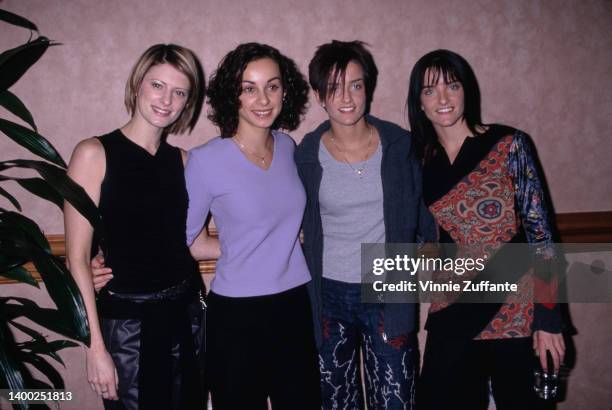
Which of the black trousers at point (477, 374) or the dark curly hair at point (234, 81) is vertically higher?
the dark curly hair at point (234, 81)

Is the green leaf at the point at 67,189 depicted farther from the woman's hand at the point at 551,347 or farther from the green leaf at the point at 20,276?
the woman's hand at the point at 551,347

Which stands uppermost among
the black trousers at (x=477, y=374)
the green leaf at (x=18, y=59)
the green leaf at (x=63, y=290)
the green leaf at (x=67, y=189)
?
the green leaf at (x=18, y=59)

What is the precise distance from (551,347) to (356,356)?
2.40ft

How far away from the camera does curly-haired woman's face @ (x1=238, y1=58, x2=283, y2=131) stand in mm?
1439

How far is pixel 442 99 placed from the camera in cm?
144

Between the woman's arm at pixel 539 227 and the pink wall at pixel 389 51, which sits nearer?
the woman's arm at pixel 539 227

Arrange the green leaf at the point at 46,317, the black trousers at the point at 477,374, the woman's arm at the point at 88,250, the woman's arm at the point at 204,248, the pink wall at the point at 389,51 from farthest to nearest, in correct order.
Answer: the pink wall at the point at 389,51 → the woman's arm at the point at 204,248 → the black trousers at the point at 477,374 → the woman's arm at the point at 88,250 → the green leaf at the point at 46,317

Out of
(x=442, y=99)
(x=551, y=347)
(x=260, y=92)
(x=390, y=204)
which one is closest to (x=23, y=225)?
(x=260, y=92)

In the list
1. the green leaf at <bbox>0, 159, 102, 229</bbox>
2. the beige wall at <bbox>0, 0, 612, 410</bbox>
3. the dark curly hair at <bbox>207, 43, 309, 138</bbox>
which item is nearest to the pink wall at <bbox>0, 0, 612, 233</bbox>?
the beige wall at <bbox>0, 0, 612, 410</bbox>

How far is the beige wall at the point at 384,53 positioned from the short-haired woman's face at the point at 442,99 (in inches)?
21.0

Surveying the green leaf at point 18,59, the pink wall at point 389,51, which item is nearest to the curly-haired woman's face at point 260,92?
the pink wall at point 389,51

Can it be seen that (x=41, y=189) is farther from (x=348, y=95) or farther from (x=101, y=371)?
(x=348, y=95)

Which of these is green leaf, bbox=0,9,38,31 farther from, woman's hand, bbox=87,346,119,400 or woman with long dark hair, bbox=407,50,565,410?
woman with long dark hair, bbox=407,50,565,410

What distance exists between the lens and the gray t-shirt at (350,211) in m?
1.52
